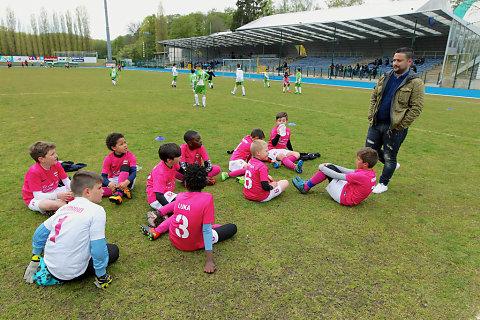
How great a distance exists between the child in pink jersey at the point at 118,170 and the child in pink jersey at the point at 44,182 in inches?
25.5

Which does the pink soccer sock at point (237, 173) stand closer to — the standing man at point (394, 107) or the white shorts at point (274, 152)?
the white shorts at point (274, 152)

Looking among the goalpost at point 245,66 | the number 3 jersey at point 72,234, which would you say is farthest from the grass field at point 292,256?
the goalpost at point 245,66

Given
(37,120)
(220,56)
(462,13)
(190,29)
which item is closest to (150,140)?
(37,120)

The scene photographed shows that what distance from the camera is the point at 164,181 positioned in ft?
13.4

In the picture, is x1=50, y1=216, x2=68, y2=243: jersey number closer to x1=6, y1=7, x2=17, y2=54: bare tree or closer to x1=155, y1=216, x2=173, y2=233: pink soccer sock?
x1=155, y1=216, x2=173, y2=233: pink soccer sock

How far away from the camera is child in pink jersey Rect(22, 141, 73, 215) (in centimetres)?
371

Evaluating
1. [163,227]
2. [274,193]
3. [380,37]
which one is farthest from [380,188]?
[380,37]

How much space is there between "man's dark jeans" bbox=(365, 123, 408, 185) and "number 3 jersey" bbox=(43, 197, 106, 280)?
444 cm

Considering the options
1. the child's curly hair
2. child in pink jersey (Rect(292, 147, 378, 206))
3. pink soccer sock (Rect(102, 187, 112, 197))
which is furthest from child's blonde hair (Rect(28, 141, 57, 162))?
child in pink jersey (Rect(292, 147, 378, 206))

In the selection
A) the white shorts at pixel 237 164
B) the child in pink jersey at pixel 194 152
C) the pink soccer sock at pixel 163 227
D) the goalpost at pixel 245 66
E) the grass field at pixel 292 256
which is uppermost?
the goalpost at pixel 245 66

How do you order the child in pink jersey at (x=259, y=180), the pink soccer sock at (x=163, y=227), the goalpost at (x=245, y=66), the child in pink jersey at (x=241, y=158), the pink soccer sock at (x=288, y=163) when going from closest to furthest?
1. the pink soccer sock at (x=163, y=227)
2. the child in pink jersey at (x=259, y=180)
3. the child in pink jersey at (x=241, y=158)
4. the pink soccer sock at (x=288, y=163)
5. the goalpost at (x=245, y=66)

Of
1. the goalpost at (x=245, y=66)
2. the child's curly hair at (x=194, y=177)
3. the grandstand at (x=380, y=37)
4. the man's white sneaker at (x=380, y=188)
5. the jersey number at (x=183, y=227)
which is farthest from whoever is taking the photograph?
the goalpost at (x=245, y=66)

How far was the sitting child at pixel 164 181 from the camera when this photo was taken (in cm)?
395

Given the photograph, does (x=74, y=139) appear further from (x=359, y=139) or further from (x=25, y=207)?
(x=359, y=139)
